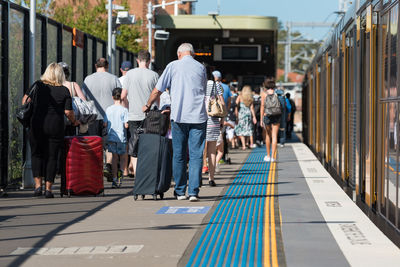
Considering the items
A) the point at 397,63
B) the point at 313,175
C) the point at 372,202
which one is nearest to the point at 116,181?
the point at 313,175

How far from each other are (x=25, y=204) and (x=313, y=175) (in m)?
5.94

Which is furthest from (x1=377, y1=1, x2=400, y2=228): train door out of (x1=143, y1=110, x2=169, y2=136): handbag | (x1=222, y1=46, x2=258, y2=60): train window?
(x1=222, y1=46, x2=258, y2=60): train window

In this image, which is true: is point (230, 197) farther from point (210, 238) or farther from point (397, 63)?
point (397, 63)

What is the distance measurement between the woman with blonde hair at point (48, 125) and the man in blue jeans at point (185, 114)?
122 cm

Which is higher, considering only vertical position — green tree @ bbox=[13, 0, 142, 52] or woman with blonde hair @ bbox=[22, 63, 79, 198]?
green tree @ bbox=[13, 0, 142, 52]

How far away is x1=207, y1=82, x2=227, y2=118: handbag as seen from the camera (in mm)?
13375

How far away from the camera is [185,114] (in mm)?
11258

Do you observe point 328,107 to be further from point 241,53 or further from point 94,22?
point 241,53

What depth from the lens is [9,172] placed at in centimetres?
1315

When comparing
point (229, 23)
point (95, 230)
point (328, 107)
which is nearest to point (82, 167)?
point (95, 230)

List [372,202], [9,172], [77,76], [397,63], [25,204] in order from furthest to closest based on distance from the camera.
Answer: [77,76] < [9,172] < [25,204] < [372,202] < [397,63]

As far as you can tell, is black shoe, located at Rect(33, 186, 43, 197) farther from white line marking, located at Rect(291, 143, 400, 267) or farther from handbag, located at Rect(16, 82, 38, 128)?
white line marking, located at Rect(291, 143, 400, 267)

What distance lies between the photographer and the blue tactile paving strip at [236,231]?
682cm

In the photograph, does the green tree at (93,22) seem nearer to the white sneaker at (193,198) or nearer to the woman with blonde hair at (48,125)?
the woman with blonde hair at (48,125)
